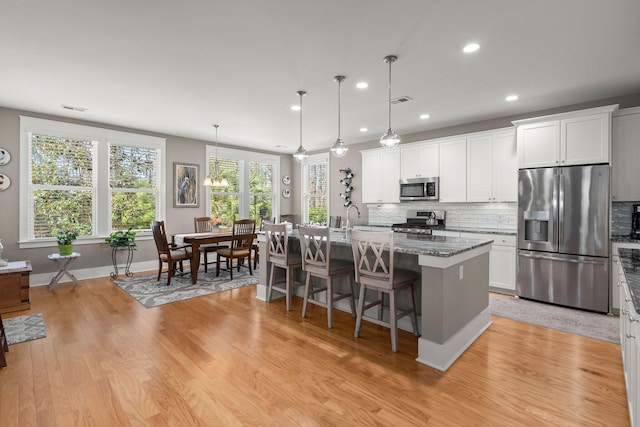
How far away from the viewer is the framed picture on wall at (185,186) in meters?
6.31

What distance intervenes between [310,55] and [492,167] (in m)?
3.41

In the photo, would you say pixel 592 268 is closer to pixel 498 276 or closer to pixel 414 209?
pixel 498 276

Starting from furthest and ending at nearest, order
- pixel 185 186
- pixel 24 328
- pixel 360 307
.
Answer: pixel 185 186
pixel 24 328
pixel 360 307

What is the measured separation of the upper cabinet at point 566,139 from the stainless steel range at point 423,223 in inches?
62.9

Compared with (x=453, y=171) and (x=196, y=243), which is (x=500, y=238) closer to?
(x=453, y=171)

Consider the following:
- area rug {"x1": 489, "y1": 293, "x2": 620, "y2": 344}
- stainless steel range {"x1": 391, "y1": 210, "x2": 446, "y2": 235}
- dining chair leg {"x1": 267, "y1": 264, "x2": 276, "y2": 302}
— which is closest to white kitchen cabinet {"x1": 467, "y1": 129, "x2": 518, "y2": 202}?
stainless steel range {"x1": 391, "y1": 210, "x2": 446, "y2": 235}

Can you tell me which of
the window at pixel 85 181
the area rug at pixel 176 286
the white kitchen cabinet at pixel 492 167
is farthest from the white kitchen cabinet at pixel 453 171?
the window at pixel 85 181

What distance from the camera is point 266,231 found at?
397 centimetres

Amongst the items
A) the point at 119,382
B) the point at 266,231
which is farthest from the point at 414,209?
the point at 119,382

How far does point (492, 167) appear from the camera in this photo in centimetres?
482

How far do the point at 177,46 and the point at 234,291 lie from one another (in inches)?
126

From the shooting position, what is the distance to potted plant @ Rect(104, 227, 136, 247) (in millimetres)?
5203

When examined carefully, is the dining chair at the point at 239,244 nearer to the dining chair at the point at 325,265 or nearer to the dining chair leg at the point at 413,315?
the dining chair at the point at 325,265

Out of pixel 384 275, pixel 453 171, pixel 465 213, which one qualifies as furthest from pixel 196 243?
pixel 465 213
